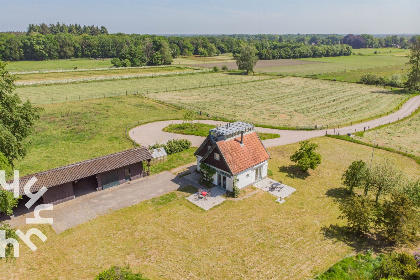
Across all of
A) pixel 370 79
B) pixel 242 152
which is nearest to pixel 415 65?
pixel 370 79

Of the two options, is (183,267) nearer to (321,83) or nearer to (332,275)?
(332,275)

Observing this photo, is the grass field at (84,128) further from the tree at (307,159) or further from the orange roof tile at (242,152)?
the tree at (307,159)

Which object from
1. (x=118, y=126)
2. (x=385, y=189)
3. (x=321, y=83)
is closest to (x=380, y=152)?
(x=385, y=189)

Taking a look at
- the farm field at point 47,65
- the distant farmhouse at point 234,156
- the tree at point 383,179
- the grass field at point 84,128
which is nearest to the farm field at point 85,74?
the farm field at point 47,65

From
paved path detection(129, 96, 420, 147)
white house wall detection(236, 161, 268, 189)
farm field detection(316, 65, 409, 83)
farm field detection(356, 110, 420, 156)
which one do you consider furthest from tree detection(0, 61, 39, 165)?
farm field detection(316, 65, 409, 83)

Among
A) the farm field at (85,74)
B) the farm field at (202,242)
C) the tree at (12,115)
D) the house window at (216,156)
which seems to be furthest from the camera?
the farm field at (85,74)

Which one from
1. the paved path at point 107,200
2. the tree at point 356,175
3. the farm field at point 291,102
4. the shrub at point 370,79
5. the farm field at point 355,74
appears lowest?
the paved path at point 107,200
